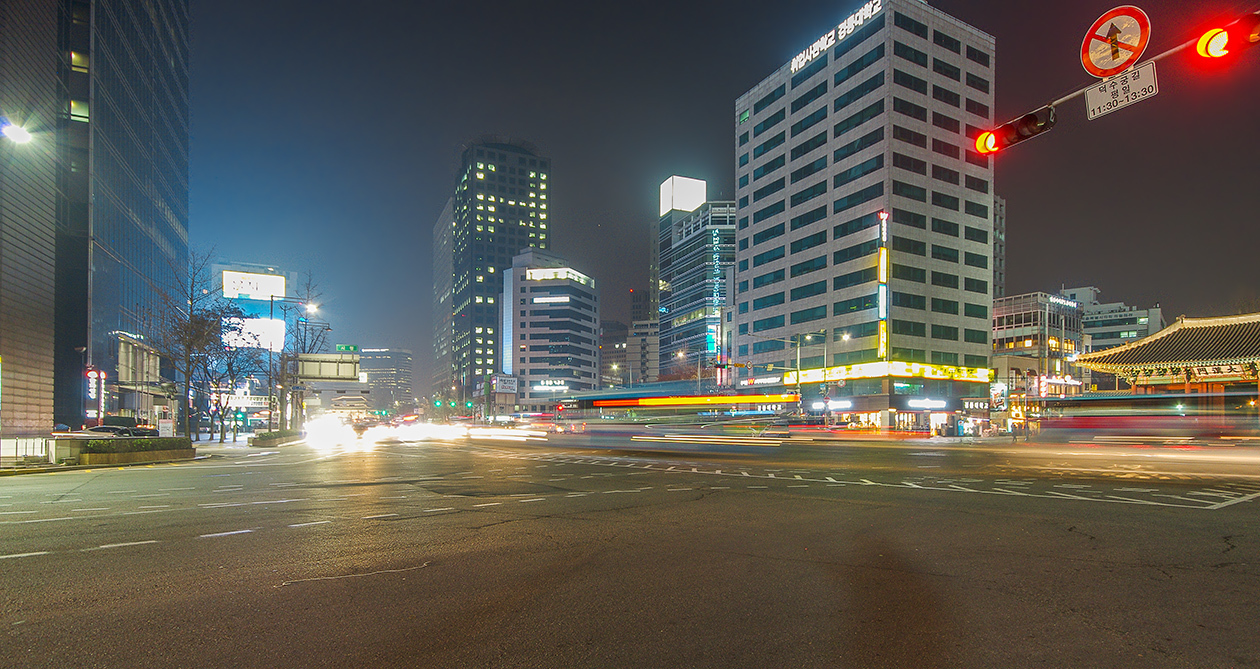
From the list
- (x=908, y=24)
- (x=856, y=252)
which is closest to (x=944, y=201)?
(x=856, y=252)

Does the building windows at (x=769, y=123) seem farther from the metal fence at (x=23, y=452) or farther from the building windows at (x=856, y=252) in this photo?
the metal fence at (x=23, y=452)

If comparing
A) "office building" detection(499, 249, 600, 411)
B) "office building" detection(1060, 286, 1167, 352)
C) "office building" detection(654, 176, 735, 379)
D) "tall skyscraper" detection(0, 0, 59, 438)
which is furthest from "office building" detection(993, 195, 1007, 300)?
"tall skyscraper" detection(0, 0, 59, 438)

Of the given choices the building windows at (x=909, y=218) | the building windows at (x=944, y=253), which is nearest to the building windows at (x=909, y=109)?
the building windows at (x=909, y=218)

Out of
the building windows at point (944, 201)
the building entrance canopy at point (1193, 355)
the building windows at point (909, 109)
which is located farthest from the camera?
the building windows at point (944, 201)

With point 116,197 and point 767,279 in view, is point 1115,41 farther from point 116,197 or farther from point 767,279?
point 767,279

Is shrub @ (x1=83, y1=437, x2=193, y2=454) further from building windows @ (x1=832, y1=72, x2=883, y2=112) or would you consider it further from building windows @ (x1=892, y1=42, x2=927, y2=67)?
building windows @ (x1=892, y1=42, x2=927, y2=67)

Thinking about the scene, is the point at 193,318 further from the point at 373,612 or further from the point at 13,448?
the point at 373,612

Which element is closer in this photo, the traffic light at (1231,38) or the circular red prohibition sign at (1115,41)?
the traffic light at (1231,38)

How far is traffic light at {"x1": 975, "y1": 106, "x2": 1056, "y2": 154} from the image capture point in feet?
36.9

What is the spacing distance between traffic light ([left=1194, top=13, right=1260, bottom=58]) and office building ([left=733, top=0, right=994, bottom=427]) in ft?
203

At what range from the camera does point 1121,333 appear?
136 m

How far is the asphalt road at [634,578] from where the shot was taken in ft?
17.6

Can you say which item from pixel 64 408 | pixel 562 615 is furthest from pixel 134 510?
pixel 64 408

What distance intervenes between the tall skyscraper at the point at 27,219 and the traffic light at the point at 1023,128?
133 feet
